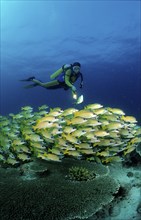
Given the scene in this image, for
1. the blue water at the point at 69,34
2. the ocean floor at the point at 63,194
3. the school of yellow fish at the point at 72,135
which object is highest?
the blue water at the point at 69,34

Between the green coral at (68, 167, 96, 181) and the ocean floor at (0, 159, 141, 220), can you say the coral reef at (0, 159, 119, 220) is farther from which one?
the green coral at (68, 167, 96, 181)

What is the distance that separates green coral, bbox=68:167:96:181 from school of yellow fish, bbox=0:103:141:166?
0.44 m

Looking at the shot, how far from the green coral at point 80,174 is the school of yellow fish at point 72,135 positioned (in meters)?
0.44

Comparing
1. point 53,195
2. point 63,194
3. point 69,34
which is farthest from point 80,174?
point 69,34

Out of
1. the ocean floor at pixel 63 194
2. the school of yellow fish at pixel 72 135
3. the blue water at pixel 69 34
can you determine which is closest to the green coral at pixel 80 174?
the ocean floor at pixel 63 194

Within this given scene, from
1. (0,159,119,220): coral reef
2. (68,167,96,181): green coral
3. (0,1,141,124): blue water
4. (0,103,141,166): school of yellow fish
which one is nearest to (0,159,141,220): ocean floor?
(0,159,119,220): coral reef

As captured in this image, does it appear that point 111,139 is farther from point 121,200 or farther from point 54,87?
Result: point 54,87

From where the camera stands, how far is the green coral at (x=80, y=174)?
6105 millimetres

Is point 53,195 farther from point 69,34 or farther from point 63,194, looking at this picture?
point 69,34

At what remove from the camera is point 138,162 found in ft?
25.8

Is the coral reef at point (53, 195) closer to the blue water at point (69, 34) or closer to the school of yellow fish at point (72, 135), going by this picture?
the school of yellow fish at point (72, 135)

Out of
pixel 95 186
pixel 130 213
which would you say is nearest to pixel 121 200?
pixel 130 213

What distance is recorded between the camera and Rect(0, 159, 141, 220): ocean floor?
4.79m

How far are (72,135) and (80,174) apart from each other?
1.01 m
